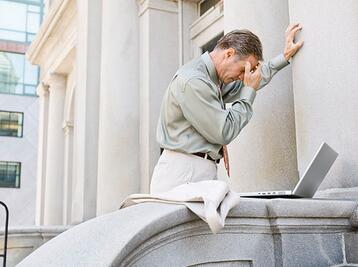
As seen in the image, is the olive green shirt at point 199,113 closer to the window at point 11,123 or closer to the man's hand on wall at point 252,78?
the man's hand on wall at point 252,78

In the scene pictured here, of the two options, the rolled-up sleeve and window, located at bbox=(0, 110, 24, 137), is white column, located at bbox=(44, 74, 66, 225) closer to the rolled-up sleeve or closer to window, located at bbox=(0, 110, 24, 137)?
the rolled-up sleeve

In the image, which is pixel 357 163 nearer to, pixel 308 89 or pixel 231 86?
pixel 308 89

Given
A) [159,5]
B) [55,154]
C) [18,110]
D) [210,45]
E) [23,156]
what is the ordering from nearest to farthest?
[210,45], [159,5], [55,154], [23,156], [18,110]

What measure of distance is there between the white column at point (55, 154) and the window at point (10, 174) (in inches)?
871

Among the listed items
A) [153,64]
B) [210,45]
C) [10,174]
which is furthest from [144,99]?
[10,174]

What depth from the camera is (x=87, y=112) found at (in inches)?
431

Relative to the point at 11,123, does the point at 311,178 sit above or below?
below

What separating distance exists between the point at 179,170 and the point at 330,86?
49.3 inches

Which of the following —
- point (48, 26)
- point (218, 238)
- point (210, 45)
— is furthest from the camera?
point (48, 26)

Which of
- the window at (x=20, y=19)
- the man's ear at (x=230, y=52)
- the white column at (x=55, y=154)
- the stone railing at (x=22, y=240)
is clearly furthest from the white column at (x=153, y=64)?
the window at (x=20, y=19)

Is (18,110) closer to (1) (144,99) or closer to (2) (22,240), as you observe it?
(1) (144,99)

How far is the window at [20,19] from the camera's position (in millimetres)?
39875

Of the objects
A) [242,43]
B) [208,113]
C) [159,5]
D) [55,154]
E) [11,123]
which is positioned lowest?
[208,113]

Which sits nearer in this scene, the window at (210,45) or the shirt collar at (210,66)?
the shirt collar at (210,66)
